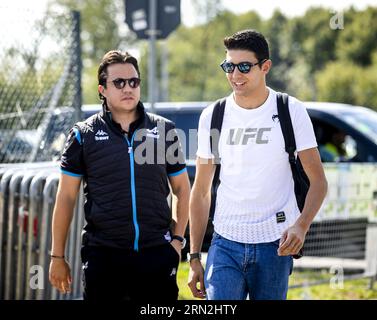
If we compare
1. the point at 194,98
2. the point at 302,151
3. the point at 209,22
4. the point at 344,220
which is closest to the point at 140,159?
the point at 302,151

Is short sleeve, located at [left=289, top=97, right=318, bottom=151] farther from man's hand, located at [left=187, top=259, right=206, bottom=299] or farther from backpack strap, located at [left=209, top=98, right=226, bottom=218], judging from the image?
man's hand, located at [left=187, top=259, right=206, bottom=299]

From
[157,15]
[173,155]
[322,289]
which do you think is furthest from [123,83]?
[322,289]

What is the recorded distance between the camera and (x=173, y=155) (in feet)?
14.8

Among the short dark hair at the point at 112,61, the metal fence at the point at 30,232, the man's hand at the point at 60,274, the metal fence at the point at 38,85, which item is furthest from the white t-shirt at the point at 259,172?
the metal fence at the point at 38,85

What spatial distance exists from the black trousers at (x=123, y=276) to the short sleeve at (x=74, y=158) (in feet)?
1.39

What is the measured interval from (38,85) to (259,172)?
3922 millimetres

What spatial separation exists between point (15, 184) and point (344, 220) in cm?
379

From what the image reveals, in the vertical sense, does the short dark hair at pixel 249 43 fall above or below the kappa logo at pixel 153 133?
above

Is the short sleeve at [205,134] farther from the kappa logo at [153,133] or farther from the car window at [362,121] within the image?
the car window at [362,121]

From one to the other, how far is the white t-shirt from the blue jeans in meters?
0.06

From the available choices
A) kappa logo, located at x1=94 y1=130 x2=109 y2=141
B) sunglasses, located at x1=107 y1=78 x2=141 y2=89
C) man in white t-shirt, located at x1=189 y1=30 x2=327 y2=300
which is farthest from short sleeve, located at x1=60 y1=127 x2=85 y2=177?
man in white t-shirt, located at x1=189 y1=30 x2=327 y2=300

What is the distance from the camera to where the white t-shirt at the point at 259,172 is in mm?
4191

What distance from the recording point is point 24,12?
7090mm

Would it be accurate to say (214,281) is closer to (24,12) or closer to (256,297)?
(256,297)
